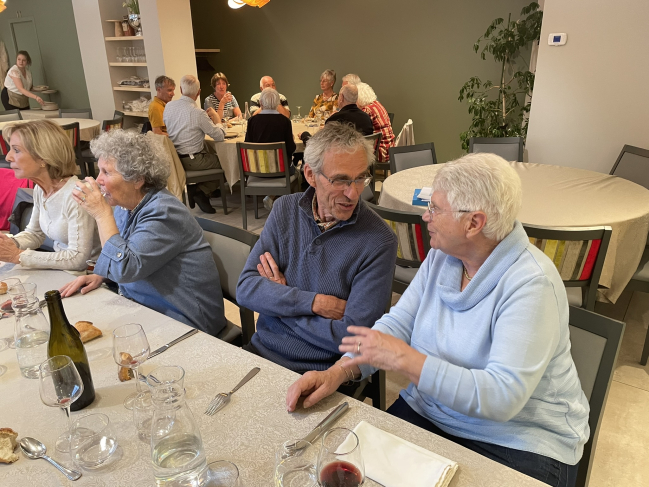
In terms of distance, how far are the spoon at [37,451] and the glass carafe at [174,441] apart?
189 millimetres

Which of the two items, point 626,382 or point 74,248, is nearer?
point 74,248

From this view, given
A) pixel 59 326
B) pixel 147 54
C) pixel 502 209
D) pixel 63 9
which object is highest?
pixel 63 9

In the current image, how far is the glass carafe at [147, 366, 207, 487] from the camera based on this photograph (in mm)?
836

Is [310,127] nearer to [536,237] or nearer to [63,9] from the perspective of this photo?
[536,237]

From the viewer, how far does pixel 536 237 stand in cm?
212

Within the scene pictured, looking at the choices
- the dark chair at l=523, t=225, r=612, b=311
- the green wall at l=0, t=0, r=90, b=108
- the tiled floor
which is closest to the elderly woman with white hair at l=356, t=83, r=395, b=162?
the tiled floor

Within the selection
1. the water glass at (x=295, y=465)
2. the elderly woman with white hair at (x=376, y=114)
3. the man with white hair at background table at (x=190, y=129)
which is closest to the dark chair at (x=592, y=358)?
the water glass at (x=295, y=465)

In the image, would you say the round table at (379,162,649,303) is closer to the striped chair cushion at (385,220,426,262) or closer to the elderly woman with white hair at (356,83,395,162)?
the striped chair cushion at (385,220,426,262)

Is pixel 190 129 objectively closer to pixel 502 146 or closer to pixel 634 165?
pixel 502 146

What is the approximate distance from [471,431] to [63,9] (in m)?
9.61

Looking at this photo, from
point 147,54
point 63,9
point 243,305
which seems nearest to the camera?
point 243,305

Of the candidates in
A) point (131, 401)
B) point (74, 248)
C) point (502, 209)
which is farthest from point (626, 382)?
point (74, 248)

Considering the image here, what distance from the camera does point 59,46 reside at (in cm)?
848

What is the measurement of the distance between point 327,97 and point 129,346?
561 centimetres
